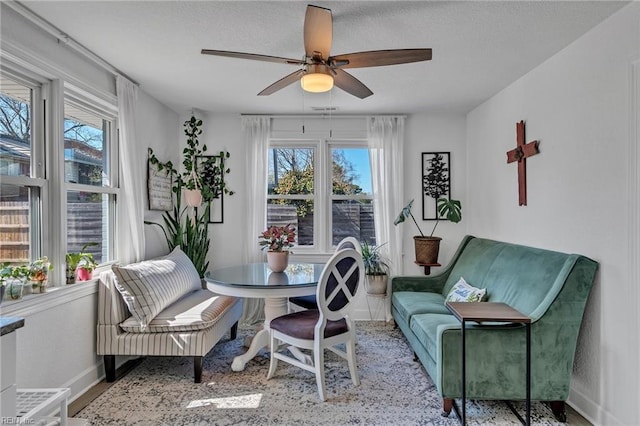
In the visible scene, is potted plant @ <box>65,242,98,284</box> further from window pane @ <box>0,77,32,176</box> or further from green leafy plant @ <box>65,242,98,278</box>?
window pane @ <box>0,77,32,176</box>

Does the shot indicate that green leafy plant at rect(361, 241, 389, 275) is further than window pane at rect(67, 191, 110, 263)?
Yes

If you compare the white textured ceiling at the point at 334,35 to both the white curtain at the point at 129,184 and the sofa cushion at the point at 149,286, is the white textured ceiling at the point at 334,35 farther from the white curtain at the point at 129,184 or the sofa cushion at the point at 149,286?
the sofa cushion at the point at 149,286

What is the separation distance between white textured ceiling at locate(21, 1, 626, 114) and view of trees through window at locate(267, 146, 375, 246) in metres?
1.18

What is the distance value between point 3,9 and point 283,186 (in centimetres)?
297

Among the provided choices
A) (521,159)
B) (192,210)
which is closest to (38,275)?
(192,210)

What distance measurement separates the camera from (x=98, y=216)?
3057 mm

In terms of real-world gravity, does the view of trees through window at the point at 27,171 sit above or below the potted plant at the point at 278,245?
above

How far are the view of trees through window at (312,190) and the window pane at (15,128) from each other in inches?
101

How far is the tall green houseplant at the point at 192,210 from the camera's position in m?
4.05

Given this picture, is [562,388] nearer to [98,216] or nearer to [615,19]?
[615,19]

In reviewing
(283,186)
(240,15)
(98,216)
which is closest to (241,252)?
(283,186)

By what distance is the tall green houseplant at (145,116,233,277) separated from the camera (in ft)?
13.3

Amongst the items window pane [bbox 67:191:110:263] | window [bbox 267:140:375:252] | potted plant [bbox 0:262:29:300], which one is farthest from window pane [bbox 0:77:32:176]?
window [bbox 267:140:375:252]

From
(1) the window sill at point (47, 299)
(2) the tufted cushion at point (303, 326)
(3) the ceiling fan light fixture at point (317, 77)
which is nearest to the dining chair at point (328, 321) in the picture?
(2) the tufted cushion at point (303, 326)
